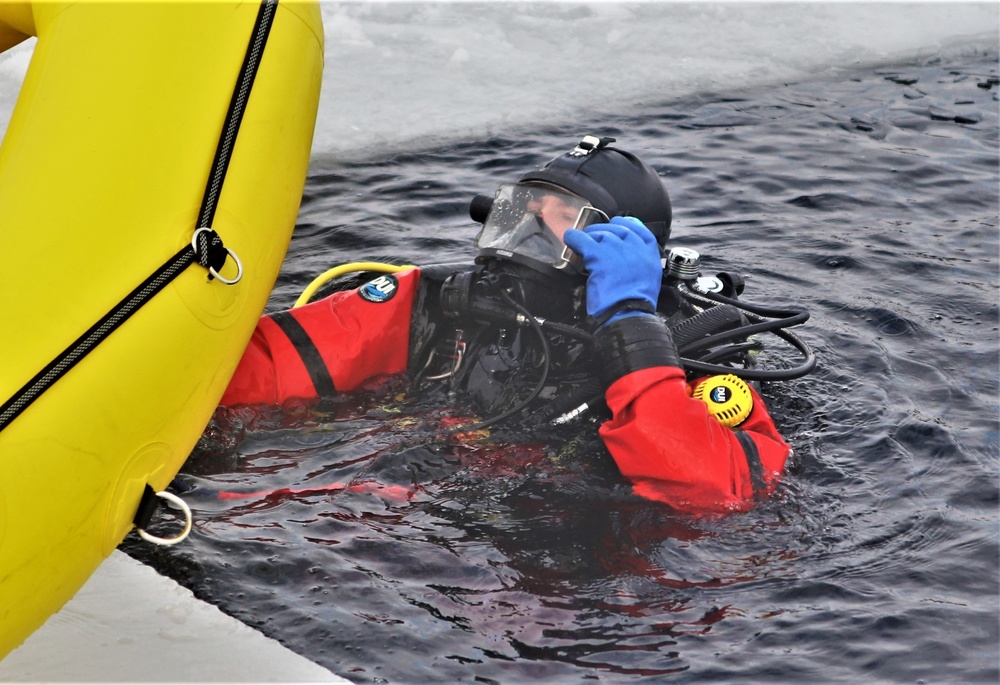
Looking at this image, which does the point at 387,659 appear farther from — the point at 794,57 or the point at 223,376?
the point at 794,57

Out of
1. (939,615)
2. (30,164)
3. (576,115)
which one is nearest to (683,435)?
(939,615)

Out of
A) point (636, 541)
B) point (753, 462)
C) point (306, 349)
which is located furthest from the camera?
point (306, 349)

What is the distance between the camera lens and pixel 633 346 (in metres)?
3.21

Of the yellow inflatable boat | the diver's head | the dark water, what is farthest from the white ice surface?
the diver's head

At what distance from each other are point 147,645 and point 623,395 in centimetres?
142

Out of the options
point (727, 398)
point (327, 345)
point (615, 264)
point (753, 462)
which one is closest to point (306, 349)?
point (327, 345)

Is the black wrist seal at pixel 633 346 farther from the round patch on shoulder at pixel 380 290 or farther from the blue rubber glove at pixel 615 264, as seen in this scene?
the round patch on shoulder at pixel 380 290

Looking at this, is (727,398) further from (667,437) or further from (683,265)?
(683,265)

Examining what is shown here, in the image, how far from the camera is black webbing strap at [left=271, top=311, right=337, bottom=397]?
11.4 ft

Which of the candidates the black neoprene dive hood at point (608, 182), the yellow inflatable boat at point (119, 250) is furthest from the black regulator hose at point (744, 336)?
the yellow inflatable boat at point (119, 250)

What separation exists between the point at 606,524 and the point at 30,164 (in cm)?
178

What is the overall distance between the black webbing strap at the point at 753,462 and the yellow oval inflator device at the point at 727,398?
0.06m

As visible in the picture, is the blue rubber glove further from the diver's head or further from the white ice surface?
the white ice surface

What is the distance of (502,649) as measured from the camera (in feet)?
8.96
